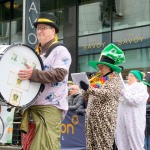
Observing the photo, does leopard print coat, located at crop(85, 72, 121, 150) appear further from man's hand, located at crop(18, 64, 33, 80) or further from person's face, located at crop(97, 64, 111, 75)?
man's hand, located at crop(18, 64, 33, 80)

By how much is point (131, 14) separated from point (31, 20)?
328 inches

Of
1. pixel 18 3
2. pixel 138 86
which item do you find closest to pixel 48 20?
pixel 138 86

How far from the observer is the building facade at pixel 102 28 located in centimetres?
1534

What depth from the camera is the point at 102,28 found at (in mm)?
16594

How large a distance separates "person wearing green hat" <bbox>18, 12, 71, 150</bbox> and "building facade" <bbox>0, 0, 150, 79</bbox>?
38.4 ft

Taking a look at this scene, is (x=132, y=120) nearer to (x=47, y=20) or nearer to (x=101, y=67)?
(x=101, y=67)

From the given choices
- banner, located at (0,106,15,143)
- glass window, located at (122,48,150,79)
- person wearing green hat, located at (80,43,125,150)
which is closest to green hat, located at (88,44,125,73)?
person wearing green hat, located at (80,43,125,150)

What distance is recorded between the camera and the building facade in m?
15.3

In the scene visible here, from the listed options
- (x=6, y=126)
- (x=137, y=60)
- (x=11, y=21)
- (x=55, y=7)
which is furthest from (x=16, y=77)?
(x=11, y=21)

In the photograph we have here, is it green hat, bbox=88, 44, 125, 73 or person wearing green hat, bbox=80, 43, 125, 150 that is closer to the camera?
person wearing green hat, bbox=80, 43, 125, 150

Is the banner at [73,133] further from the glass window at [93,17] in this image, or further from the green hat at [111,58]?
the glass window at [93,17]

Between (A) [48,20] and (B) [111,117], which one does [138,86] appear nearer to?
(B) [111,117]

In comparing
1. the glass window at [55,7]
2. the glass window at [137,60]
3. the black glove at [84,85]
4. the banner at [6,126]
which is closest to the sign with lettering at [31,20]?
the banner at [6,126]

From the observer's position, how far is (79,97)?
7648 mm
